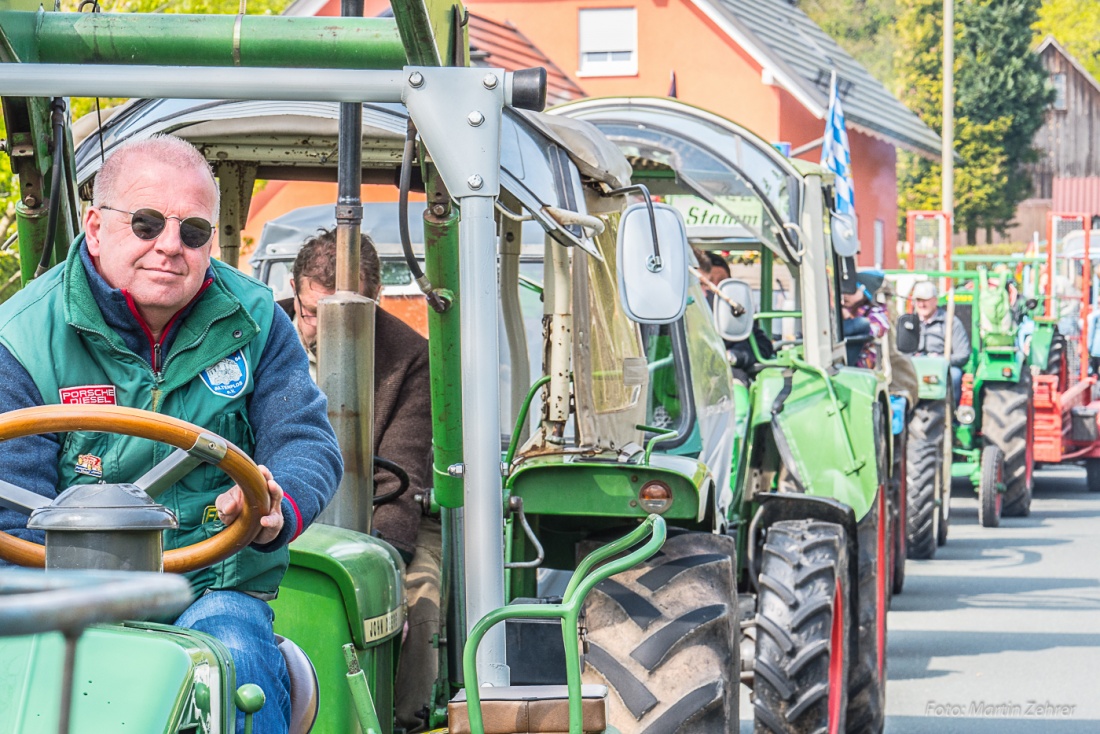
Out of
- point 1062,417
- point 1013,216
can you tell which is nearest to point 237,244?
point 1062,417

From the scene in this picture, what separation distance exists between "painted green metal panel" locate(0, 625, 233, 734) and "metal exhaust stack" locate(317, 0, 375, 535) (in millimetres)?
1643

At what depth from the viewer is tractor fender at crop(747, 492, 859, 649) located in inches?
259

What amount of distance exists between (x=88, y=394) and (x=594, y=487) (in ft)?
Result: 6.18

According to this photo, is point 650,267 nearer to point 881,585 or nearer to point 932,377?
point 881,585

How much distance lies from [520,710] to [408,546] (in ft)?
5.00

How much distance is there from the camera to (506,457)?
4.82m

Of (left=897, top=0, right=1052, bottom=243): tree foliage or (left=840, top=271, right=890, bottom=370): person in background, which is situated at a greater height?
(left=897, top=0, right=1052, bottom=243): tree foliage

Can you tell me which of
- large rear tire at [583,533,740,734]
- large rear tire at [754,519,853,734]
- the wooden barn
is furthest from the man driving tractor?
the wooden barn

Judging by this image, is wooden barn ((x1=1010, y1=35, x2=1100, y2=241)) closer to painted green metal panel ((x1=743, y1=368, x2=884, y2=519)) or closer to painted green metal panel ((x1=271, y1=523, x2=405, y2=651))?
painted green metal panel ((x1=743, y1=368, x2=884, y2=519))

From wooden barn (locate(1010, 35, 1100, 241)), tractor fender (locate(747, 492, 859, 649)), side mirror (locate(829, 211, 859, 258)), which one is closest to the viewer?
tractor fender (locate(747, 492, 859, 649))

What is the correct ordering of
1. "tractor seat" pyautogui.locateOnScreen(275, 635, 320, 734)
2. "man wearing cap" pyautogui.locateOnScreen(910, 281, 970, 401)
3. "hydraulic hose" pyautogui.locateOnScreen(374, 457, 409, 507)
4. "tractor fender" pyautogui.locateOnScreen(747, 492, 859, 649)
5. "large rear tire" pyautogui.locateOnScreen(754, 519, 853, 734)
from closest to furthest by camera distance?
1. "tractor seat" pyautogui.locateOnScreen(275, 635, 320, 734)
2. "hydraulic hose" pyautogui.locateOnScreen(374, 457, 409, 507)
3. "large rear tire" pyautogui.locateOnScreen(754, 519, 853, 734)
4. "tractor fender" pyautogui.locateOnScreen(747, 492, 859, 649)
5. "man wearing cap" pyautogui.locateOnScreen(910, 281, 970, 401)

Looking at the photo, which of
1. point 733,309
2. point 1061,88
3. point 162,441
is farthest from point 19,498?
point 1061,88

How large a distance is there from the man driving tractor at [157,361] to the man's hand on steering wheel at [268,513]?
0.08 m

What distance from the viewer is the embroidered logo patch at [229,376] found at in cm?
307
